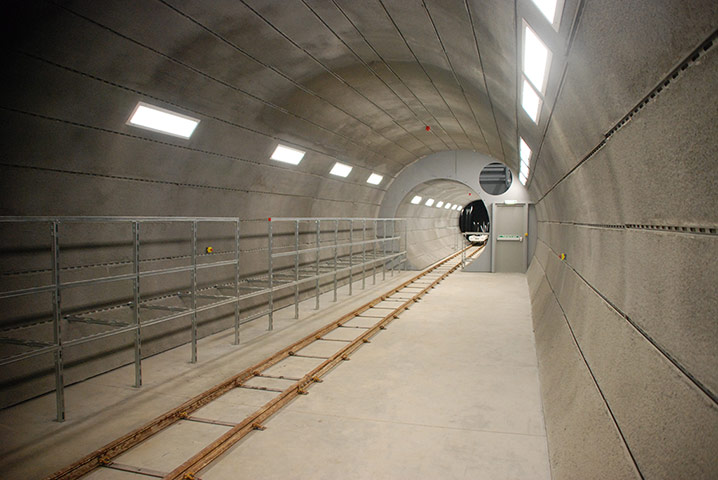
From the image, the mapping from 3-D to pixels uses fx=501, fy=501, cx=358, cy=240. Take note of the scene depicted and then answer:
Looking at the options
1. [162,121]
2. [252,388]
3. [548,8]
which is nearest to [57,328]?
[252,388]

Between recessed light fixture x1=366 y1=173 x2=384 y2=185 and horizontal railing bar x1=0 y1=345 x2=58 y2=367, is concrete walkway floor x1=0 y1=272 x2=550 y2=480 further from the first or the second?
recessed light fixture x1=366 y1=173 x2=384 y2=185

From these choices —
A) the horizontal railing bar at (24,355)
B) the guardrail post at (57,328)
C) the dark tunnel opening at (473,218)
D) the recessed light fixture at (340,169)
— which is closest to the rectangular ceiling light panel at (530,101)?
the guardrail post at (57,328)

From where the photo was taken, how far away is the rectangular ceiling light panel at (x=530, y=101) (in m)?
5.05

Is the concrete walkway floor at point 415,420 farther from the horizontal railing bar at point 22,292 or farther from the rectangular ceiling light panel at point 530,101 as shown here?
the rectangular ceiling light panel at point 530,101

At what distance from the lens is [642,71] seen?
2018 mm

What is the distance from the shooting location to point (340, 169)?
1260cm

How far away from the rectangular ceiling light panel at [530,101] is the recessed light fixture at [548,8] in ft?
5.37

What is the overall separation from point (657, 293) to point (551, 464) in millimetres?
2342

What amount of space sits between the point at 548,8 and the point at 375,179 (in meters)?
12.7

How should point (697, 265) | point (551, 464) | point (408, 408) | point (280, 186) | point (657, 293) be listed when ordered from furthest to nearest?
point (280, 186)
point (408, 408)
point (551, 464)
point (657, 293)
point (697, 265)

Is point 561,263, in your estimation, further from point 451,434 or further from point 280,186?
point 280,186

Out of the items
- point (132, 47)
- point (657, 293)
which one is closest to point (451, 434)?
point (657, 293)

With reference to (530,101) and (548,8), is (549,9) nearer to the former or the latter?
(548,8)

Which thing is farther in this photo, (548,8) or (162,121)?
(162,121)
